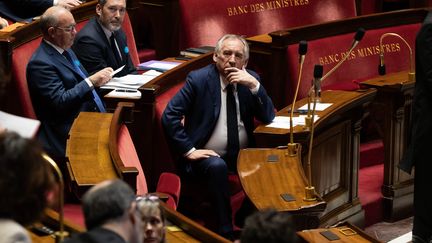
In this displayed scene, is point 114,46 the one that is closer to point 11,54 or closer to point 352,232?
point 11,54

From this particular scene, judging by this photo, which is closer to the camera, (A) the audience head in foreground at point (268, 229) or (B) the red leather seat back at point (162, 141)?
(A) the audience head in foreground at point (268, 229)

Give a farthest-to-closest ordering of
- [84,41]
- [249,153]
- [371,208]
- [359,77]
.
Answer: [359,77] < [371,208] < [84,41] < [249,153]

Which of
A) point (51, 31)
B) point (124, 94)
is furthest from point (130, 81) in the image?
point (51, 31)

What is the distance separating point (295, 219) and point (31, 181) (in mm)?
1209

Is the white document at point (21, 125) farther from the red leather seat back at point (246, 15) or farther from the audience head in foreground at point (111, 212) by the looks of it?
the red leather seat back at point (246, 15)

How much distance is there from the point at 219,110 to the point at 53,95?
0.54 metres

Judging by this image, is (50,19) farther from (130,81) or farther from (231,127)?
(231,127)

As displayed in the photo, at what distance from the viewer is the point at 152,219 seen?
2020 mm

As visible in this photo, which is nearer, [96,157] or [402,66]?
[96,157]

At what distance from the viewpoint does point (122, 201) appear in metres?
1.48

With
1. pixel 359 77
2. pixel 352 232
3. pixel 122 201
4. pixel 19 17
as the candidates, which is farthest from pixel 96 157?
pixel 359 77

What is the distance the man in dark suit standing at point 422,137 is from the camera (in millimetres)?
2594

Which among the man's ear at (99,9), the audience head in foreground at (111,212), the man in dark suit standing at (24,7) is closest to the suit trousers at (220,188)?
the man's ear at (99,9)

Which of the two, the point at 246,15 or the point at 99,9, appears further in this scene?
the point at 246,15
